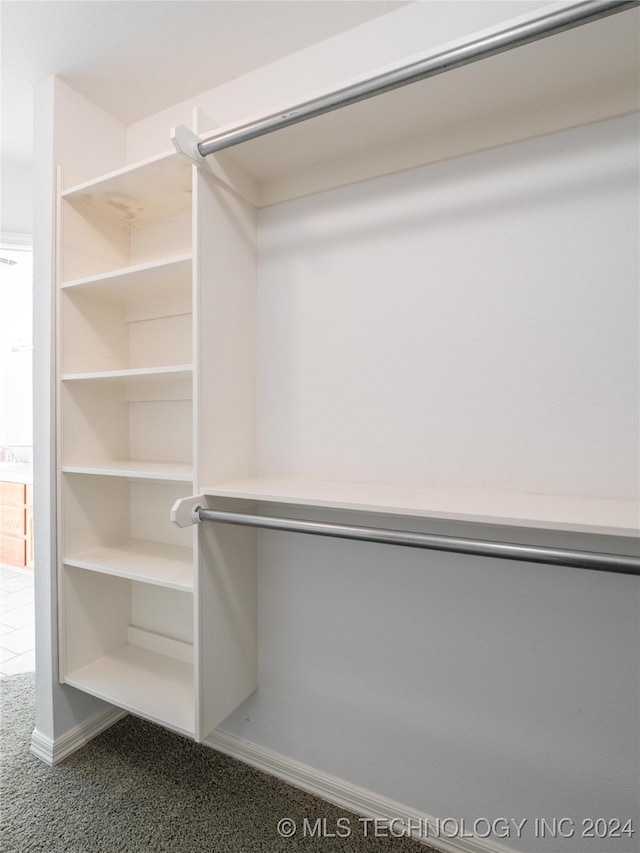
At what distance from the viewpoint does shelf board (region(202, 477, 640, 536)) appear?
2.45ft

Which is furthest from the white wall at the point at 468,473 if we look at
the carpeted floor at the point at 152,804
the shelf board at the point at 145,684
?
the shelf board at the point at 145,684

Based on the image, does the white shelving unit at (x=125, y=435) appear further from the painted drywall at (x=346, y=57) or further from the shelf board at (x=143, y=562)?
the painted drywall at (x=346, y=57)

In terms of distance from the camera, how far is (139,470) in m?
1.32

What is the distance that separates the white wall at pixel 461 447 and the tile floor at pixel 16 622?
61.8 inches

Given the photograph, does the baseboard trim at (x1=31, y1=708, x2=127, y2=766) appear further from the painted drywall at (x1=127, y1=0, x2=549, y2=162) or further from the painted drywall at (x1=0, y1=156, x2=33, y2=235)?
Result: the painted drywall at (x1=0, y1=156, x2=33, y2=235)

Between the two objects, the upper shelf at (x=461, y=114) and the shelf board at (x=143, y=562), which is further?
the shelf board at (x=143, y=562)

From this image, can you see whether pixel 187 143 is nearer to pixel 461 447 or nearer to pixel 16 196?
pixel 461 447

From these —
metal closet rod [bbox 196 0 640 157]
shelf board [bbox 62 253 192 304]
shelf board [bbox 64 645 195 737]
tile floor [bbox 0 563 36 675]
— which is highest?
metal closet rod [bbox 196 0 640 157]

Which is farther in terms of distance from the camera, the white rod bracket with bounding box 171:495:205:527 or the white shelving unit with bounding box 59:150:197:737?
the white shelving unit with bounding box 59:150:197:737

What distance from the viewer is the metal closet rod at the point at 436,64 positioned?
708 millimetres

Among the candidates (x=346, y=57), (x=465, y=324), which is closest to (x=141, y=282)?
(x=346, y=57)

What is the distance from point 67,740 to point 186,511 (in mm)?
1167

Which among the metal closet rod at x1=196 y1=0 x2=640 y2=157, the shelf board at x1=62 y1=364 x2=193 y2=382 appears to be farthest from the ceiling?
the shelf board at x1=62 y1=364 x2=193 y2=382

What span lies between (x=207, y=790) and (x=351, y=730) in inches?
20.9
